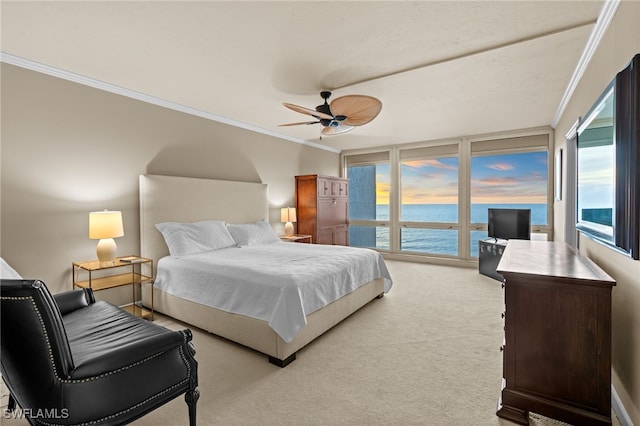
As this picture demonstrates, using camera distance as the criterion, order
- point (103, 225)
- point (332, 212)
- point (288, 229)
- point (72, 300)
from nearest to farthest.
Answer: point (72, 300) < point (103, 225) < point (288, 229) < point (332, 212)

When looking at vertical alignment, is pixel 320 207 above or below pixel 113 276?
above

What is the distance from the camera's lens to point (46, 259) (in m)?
2.99

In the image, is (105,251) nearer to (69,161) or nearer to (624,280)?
(69,161)

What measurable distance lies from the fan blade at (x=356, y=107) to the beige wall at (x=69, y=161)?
2397 mm

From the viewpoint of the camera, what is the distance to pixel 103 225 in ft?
9.78

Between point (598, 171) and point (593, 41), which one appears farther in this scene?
point (593, 41)

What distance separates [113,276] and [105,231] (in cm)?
73

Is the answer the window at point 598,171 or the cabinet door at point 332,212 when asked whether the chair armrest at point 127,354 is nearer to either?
the window at point 598,171

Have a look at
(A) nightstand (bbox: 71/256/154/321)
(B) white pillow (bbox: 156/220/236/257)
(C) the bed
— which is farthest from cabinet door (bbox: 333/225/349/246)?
(A) nightstand (bbox: 71/256/154/321)

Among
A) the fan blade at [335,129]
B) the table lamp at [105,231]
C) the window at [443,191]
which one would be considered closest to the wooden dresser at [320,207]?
the window at [443,191]

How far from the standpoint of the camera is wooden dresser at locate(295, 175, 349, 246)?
19.5ft

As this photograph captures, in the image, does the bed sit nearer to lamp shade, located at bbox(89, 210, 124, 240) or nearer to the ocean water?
lamp shade, located at bbox(89, 210, 124, 240)

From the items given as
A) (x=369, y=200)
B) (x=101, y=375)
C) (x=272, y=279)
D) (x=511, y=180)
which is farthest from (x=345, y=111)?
(x=511, y=180)

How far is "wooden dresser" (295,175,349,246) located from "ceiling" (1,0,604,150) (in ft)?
6.93
